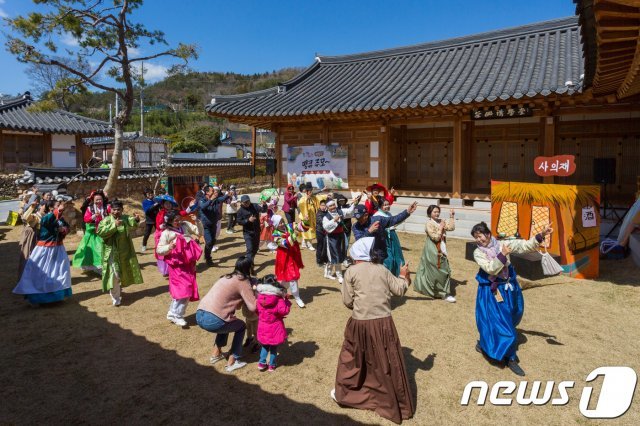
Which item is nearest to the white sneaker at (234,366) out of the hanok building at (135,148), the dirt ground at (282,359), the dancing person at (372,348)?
the dirt ground at (282,359)

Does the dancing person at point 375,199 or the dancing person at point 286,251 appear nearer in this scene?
the dancing person at point 286,251

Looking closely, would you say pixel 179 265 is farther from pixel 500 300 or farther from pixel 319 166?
pixel 319 166

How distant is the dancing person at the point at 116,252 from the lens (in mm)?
6484

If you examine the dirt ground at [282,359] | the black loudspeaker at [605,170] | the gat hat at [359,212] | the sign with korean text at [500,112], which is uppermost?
the sign with korean text at [500,112]

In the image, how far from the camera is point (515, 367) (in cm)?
457

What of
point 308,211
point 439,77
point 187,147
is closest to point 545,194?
point 308,211

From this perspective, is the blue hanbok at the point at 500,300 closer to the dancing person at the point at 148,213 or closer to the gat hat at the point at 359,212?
the gat hat at the point at 359,212

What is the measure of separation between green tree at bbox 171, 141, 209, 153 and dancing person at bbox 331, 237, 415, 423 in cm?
4075

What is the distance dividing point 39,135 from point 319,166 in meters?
16.6

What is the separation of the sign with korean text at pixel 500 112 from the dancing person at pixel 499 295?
914cm

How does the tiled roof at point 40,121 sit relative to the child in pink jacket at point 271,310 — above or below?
above

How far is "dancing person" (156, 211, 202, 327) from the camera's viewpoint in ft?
18.7

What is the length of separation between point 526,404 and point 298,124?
529 inches

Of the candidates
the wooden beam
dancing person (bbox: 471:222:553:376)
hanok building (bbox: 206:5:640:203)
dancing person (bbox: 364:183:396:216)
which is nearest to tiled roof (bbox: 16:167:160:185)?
hanok building (bbox: 206:5:640:203)
